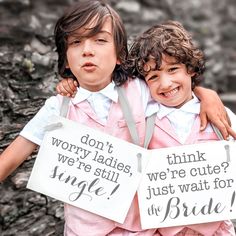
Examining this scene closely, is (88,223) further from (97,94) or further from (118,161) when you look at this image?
(97,94)

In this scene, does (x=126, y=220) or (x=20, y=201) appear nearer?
(x=126, y=220)

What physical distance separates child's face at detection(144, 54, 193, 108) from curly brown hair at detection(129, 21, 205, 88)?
0.02 m

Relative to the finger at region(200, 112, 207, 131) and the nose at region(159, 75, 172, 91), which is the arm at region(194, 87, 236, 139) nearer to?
the finger at region(200, 112, 207, 131)

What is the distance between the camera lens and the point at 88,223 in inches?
84.3

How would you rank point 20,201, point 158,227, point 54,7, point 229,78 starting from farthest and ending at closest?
point 229,78, point 54,7, point 20,201, point 158,227

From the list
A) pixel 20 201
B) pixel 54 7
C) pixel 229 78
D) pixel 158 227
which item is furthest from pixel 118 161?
pixel 229 78

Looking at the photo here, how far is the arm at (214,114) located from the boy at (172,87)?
0.03 m

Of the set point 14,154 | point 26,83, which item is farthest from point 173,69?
point 26,83

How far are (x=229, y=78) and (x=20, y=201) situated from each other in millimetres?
2922

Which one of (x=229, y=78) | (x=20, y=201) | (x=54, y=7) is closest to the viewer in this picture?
(x=20, y=201)

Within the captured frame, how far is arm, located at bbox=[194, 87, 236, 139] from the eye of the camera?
7.04 feet

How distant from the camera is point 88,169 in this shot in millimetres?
2139

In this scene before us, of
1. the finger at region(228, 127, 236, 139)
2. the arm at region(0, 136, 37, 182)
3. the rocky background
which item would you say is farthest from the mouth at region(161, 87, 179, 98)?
the rocky background

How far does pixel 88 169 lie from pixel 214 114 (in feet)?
1.65
